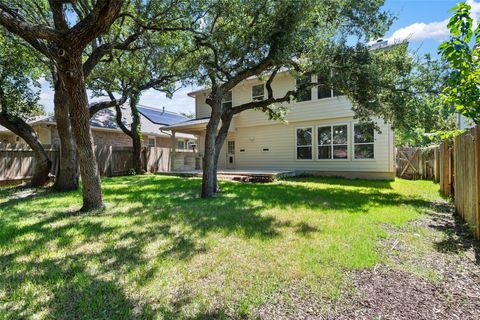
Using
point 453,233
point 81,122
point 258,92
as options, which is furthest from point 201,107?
point 453,233

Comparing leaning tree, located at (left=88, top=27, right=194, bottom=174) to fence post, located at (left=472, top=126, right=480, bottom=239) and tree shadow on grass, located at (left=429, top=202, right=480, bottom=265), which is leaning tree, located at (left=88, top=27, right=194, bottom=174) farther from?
tree shadow on grass, located at (left=429, top=202, right=480, bottom=265)

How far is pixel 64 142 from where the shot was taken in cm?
836

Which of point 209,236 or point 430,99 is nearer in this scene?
point 209,236

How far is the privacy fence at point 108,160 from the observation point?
10.0 m

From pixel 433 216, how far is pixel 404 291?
153 inches

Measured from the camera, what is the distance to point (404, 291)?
266cm

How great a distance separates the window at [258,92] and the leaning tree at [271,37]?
6.00m

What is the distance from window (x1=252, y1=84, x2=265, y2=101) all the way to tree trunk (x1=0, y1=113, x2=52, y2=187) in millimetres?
10280

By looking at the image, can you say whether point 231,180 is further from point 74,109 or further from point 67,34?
point 67,34

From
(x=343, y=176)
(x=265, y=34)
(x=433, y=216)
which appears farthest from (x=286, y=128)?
(x=433, y=216)

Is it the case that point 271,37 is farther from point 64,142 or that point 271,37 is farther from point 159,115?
point 159,115

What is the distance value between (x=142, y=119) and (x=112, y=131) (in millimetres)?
4020

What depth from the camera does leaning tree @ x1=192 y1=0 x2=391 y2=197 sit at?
761 cm

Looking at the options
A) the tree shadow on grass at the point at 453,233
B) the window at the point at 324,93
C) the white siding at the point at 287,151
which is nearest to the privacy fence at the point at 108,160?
the white siding at the point at 287,151
